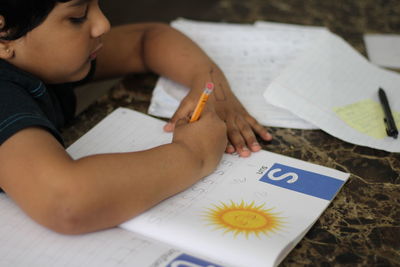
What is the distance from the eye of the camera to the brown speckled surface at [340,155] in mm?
733

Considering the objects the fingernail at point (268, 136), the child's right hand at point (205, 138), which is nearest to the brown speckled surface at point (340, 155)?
the fingernail at point (268, 136)

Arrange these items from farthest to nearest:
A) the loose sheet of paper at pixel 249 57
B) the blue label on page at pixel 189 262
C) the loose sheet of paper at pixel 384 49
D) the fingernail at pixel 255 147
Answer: the loose sheet of paper at pixel 384 49 < the loose sheet of paper at pixel 249 57 < the fingernail at pixel 255 147 < the blue label on page at pixel 189 262

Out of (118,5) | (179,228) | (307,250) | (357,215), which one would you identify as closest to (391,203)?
(357,215)

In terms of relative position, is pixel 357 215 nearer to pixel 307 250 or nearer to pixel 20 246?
pixel 307 250

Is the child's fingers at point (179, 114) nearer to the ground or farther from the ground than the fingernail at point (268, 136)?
farther from the ground

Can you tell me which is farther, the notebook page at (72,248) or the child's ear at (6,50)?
the child's ear at (6,50)

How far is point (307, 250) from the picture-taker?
2.39 feet

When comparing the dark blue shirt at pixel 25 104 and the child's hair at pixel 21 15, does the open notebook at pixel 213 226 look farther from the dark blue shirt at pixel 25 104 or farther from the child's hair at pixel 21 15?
the child's hair at pixel 21 15

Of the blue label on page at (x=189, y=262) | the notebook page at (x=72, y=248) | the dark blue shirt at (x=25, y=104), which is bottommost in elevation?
the notebook page at (x=72, y=248)

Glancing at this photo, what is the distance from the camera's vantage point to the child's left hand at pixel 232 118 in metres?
0.94

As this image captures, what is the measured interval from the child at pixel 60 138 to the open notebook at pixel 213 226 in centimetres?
2

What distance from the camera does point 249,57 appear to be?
1.24m

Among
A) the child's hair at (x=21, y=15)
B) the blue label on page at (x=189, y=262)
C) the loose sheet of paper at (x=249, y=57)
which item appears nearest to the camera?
the blue label on page at (x=189, y=262)

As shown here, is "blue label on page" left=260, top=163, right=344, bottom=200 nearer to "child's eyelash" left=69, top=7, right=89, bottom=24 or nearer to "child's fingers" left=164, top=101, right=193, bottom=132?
"child's fingers" left=164, top=101, right=193, bottom=132
